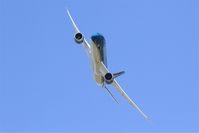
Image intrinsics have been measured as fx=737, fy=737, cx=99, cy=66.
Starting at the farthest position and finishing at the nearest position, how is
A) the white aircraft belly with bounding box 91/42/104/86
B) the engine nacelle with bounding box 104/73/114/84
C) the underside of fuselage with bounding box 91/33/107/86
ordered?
the white aircraft belly with bounding box 91/42/104/86
the underside of fuselage with bounding box 91/33/107/86
the engine nacelle with bounding box 104/73/114/84

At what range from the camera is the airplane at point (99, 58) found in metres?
67.9

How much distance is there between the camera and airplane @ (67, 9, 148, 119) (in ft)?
223

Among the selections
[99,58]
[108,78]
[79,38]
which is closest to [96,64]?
[99,58]

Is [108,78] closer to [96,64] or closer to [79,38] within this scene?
[96,64]

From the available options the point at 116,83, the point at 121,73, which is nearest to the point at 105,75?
the point at 121,73

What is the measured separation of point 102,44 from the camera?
68875mm

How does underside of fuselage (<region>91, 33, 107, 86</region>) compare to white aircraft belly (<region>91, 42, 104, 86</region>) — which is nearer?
underside of fuselage (<region>91, 33, 107, 86</region>)

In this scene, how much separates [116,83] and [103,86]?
1.67m

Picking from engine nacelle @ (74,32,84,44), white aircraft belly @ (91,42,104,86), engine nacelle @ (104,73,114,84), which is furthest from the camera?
engine nacelle @ (74,32,84,44)

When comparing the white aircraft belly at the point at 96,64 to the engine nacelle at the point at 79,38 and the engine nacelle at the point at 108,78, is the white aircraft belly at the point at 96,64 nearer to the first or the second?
the engine nacelle at the point at 79,38

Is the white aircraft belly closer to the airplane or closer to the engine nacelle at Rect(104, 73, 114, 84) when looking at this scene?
the airplane

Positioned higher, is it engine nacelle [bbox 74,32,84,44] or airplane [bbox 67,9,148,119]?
engine nacelle [bbox 74,32,84,44]

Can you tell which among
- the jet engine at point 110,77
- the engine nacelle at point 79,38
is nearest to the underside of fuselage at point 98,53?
the engine nacelle at point 79,38

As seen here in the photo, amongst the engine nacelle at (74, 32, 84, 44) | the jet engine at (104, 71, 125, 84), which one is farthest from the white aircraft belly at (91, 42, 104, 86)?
the jet engine at (104, 71, 125, 84)
